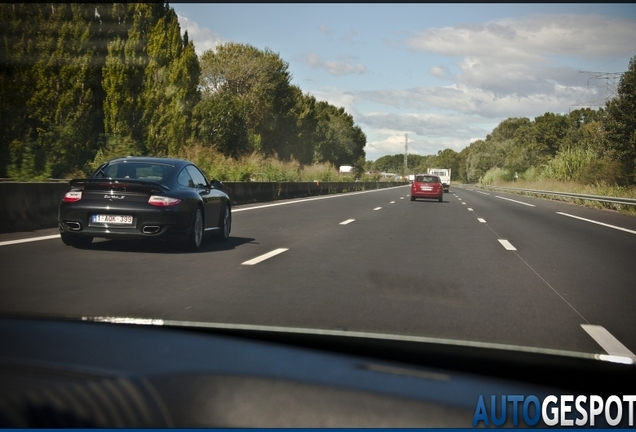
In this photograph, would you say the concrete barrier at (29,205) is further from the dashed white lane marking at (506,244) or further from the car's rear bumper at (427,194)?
the car's rear bumper at (427,194)

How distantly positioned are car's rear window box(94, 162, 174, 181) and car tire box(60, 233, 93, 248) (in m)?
1.01

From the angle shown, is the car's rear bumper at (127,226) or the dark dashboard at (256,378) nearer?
the dark dashboard at (256,378)

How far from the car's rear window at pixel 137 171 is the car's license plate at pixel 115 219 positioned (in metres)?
0.85

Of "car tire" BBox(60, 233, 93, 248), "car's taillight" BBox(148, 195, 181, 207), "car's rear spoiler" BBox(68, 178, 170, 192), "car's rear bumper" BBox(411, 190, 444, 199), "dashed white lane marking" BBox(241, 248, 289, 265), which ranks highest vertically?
"car's rear spoiler" BBox(68, 178, 170, 192)

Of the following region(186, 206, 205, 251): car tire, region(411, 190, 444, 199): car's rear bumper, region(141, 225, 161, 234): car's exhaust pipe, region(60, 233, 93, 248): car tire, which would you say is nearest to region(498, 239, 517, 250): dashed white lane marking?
region(186, 206, 205, 251): car tire

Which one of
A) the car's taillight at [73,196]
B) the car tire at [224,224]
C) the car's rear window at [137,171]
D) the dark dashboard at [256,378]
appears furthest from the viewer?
the car tire at [224,224]

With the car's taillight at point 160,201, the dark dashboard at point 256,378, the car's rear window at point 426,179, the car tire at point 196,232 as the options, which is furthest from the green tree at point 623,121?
the dark dashboard at point 256,378

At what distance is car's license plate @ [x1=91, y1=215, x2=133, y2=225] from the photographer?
10.6 m

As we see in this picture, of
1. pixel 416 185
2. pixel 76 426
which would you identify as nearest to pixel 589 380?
pixel 76 426

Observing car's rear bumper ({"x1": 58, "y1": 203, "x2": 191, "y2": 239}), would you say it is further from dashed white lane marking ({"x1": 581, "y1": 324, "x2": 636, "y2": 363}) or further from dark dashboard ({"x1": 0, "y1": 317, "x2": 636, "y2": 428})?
dashed white lane marking ({"x1": 581, "y1": 324, "x2": 636, "y2": 363})

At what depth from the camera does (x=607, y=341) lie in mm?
5797

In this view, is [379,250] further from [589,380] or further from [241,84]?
[241,84]

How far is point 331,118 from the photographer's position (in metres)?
126

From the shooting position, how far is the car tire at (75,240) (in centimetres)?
1124
